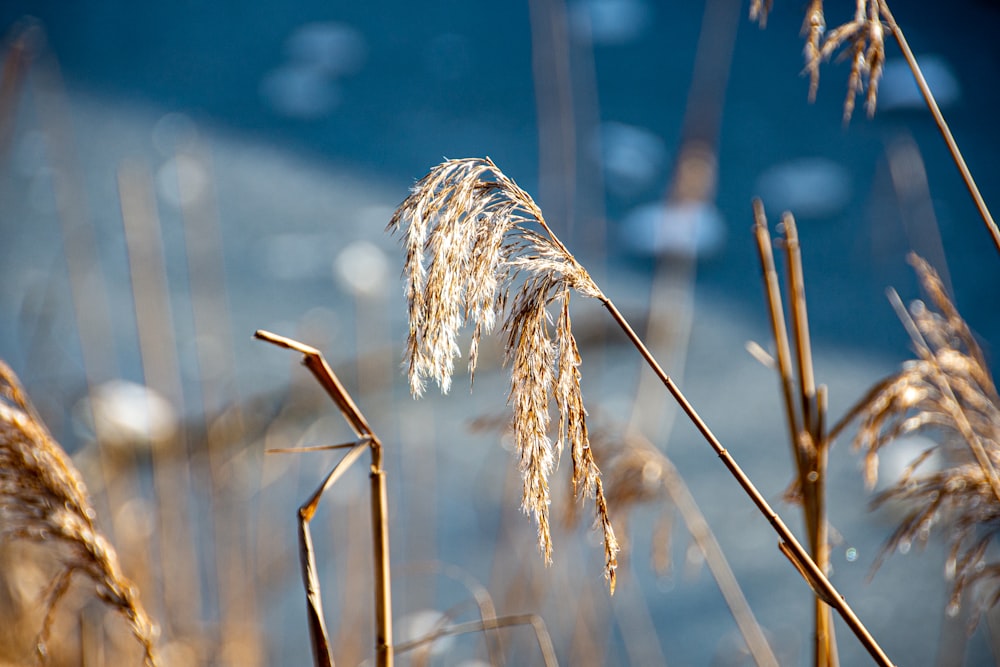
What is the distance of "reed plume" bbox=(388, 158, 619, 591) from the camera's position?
40cm

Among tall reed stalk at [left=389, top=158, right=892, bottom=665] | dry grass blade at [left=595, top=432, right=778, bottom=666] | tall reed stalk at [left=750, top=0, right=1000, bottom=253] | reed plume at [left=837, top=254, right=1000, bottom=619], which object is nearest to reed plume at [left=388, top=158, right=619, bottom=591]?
tall reed stalk at [left=389, top=158, right=892, bottom=665]

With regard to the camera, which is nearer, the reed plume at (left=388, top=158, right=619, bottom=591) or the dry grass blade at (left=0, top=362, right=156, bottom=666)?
the reed plume at (left=388, top=158, right=619, bottom=591)

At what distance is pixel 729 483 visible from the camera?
2207 millimetres

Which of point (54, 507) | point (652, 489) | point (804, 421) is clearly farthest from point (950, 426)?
point (54, 507)

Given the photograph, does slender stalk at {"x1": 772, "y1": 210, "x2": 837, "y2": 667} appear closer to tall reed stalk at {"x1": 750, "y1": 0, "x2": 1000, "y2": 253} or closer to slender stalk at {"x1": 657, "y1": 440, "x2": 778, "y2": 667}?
tall reed stalk at {"x1": 750, "y1": 0, "x2": 1000, "y2": 253}

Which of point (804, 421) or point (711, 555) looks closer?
point (804, 421)

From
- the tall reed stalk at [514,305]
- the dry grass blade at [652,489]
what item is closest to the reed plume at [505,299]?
the tall reed stalk at [514,305]

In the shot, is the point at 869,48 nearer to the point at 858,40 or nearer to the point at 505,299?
the point at 858,40

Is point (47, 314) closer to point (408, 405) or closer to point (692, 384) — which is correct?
point (408, 405)

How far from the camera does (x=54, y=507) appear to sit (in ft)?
1.77

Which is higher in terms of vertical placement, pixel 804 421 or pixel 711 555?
pixel 804 421

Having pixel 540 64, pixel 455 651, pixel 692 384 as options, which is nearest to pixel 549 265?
pixel 540 64

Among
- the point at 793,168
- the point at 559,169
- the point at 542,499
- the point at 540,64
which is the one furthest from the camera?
the point at 793,168

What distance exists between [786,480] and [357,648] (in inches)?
57.0
